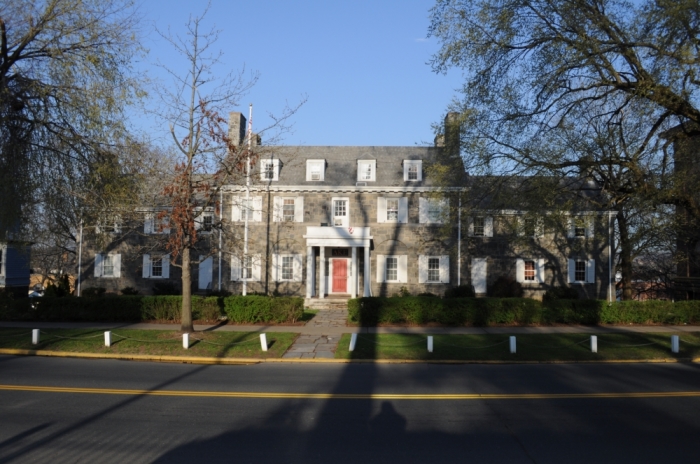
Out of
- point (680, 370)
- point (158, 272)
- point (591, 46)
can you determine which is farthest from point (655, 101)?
point (158, 272)

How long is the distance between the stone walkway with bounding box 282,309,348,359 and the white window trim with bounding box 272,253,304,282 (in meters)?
8.16

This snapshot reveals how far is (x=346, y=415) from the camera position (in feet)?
28.4

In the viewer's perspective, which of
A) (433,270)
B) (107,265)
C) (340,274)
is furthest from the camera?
(107,265)

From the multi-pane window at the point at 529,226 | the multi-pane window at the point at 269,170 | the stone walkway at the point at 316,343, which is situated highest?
the multi-pane window at the point at 269,170

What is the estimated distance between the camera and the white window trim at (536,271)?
101 ft

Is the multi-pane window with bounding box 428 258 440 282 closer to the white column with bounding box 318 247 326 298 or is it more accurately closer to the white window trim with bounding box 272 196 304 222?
the white column with bounding box 318 247 326 298

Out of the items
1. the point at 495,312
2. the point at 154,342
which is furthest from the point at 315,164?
the point at 154,342

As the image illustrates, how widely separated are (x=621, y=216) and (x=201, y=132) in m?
21.3

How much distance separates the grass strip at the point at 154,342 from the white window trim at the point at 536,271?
1722 cm

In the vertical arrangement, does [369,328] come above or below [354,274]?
below

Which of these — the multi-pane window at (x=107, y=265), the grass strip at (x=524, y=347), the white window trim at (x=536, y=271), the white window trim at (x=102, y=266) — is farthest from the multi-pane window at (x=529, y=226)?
the multi-pane window at (x=107, y=265)

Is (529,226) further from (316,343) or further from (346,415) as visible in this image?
(346,415)

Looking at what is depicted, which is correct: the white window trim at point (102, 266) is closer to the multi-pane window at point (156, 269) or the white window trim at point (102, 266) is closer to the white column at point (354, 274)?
the multi-pane window at point (156, 269)

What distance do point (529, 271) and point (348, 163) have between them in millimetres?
12115
